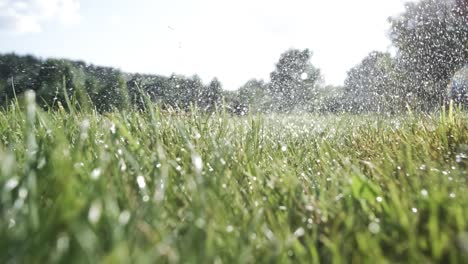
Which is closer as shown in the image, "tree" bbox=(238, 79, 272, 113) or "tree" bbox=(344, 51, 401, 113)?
"tree" bbox=(238, 79, 272, 113)

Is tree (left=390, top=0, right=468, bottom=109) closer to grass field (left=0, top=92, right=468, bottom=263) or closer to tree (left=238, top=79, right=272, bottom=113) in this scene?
tree (left=238, top=79, right=272, bottom=113)

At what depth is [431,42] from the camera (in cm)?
2241

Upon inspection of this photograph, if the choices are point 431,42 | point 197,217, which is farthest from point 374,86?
point 197,217

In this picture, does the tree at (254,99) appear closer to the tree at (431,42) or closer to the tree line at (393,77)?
the tree line at (393,77)

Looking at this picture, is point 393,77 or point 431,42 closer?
point 393,77

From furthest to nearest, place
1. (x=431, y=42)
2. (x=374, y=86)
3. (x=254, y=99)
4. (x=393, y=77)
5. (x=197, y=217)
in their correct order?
(x=431, y=42), (x=393, y=77), (x=374, y=86), (x=254, y=99), (x=197, y=217)

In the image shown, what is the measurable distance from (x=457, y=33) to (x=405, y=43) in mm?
2285

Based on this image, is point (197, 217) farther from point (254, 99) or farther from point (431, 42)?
point (431, 42)

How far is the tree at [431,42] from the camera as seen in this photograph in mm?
19188

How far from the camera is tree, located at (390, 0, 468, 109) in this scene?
19188mm

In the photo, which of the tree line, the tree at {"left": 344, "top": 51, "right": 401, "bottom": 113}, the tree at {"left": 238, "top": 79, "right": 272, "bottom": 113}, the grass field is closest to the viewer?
the grass field

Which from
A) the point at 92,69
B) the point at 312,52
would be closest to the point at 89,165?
the point at 92,69

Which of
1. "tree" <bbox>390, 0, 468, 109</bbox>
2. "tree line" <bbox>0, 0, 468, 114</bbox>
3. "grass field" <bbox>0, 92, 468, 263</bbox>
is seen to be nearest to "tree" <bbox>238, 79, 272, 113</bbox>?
"tree line" <bbox>0, 0, 468, 114</bbox>

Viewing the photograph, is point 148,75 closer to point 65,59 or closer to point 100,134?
point 65,59
